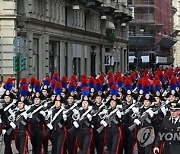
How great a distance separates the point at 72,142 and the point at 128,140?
1401 millimetres

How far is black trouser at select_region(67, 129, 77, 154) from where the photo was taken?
18000 millimetres

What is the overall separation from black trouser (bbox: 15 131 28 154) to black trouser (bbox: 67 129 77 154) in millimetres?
967

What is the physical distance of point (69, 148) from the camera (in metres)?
18.1

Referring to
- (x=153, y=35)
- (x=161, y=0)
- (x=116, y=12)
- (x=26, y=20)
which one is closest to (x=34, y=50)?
(x=26, y=20)

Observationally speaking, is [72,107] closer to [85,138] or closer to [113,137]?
[85,138]

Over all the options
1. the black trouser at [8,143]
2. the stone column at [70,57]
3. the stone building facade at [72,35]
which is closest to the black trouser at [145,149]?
the black trouser at [8,143]

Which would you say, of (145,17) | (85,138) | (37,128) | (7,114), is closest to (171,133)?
(85,138)

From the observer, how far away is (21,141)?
58.5 feet

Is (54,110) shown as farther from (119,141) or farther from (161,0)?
(161,0)

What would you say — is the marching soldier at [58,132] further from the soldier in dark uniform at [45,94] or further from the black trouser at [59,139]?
the soldier in dark uniform at [45,94]

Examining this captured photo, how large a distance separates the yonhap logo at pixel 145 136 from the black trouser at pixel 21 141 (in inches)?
99.2

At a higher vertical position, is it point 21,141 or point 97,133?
point 97,133

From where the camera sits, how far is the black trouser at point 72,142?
1800 cm

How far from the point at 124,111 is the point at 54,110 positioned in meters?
1.59
